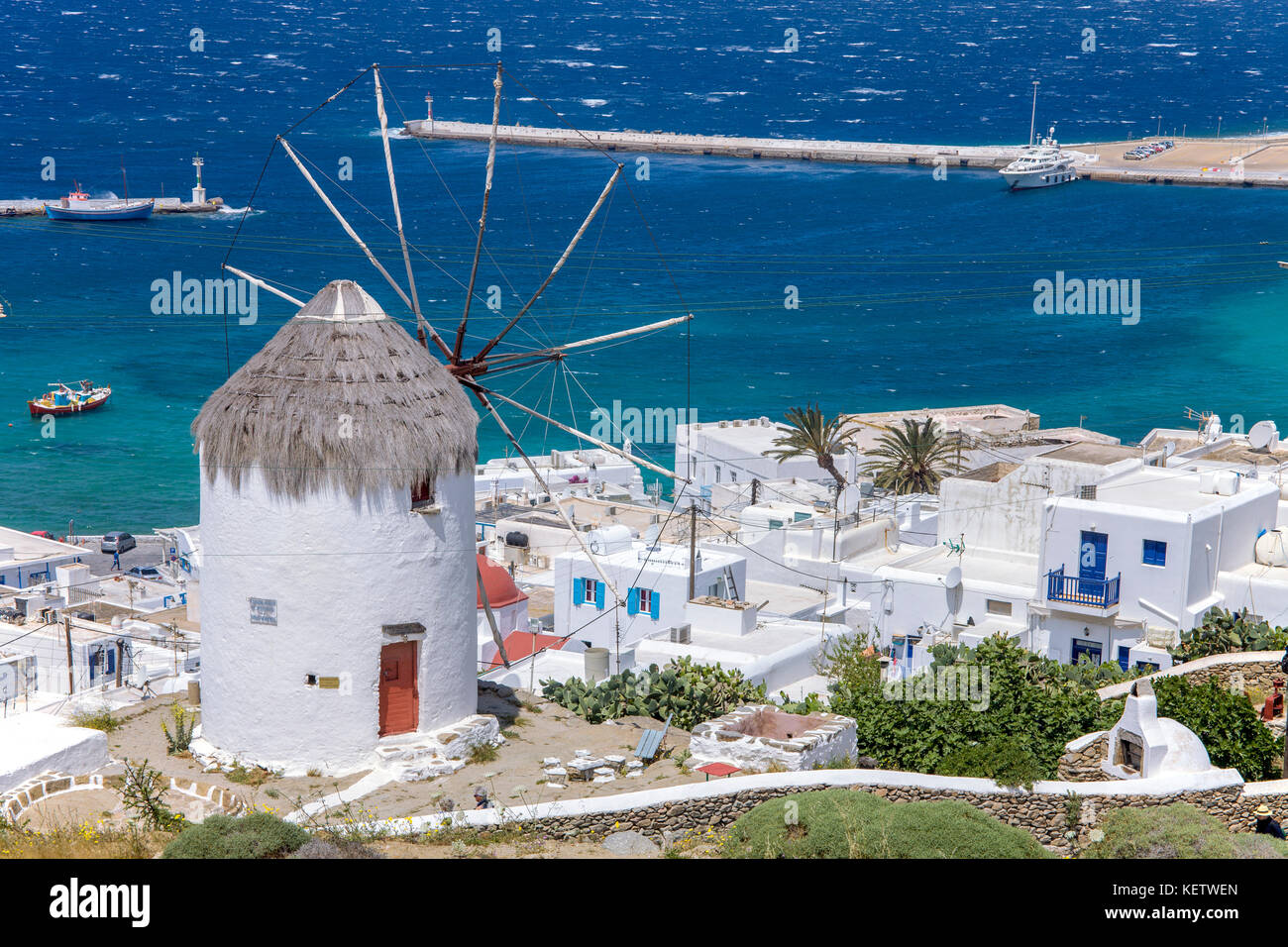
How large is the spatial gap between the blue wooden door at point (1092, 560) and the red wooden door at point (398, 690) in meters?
21.8

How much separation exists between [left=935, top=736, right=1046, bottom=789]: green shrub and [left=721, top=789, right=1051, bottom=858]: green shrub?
144cm

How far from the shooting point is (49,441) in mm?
109312

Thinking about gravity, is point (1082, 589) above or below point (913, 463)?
above

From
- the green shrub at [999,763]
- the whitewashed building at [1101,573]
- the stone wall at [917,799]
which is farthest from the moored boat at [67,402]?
the stone wall at [917,799]

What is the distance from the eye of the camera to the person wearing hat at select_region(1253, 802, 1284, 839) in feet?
70.0

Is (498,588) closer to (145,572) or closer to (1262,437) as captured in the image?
(1262,437)

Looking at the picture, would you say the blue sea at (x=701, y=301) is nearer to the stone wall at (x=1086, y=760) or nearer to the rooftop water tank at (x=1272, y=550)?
the rooftop water tank at (x=1272, y=550)

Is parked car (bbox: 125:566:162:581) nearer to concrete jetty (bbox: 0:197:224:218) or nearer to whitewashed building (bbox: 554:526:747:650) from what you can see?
whitewashed building (bbox: 554:526:747:650)

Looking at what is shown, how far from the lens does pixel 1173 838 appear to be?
1888 centimetres

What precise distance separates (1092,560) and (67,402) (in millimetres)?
91465

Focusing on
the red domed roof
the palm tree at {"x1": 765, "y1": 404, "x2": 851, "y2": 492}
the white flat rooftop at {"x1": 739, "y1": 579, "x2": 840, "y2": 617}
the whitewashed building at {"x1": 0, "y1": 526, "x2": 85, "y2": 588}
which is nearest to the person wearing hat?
the white flat rooftop at {"x1": 739, "y1": 579, "x2": 840, "y2": 617}

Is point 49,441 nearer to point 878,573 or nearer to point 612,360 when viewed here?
point 612,360

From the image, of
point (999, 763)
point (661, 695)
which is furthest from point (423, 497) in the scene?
point (999, 763)
